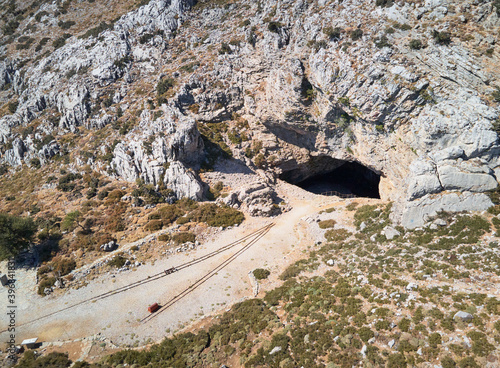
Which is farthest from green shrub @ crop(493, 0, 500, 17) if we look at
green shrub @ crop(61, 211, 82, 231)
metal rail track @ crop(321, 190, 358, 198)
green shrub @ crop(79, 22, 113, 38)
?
green shrub @ crop(79, 22, 113, 38)

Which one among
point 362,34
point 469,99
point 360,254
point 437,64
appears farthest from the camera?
point 362,34

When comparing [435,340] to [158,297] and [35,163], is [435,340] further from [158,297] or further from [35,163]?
[35,163]

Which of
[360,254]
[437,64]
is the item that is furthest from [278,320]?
[437,64]

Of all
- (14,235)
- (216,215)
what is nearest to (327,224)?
(216,215)

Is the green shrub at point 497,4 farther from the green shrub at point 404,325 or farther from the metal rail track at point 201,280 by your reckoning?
the metal rail track at point 201,280

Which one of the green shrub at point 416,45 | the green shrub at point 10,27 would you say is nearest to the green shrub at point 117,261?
the green shrub at point 416,45

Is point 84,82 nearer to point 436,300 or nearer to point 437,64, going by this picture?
point 437,64

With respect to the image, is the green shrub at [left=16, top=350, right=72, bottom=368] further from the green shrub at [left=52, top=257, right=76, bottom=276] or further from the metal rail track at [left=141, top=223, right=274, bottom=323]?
the green shrub at [left=52, top=257, right=76, bottom=276]
